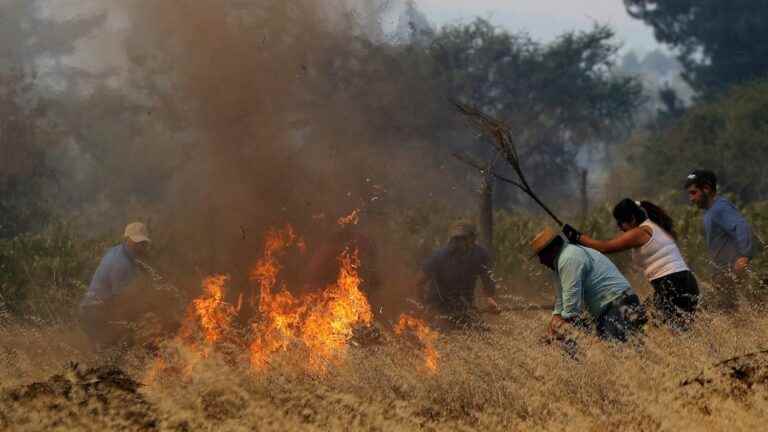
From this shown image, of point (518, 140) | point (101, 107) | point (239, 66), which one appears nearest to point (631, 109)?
point (518, 140)

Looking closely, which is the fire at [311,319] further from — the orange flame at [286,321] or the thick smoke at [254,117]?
the thick smoke at [254,117]

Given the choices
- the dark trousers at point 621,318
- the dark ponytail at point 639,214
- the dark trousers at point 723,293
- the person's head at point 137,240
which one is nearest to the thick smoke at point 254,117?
the person's head at point 137,240

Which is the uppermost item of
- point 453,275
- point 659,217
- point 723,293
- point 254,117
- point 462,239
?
point 254,117

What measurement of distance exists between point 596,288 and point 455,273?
3.21m

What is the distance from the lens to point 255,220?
36.7 ft

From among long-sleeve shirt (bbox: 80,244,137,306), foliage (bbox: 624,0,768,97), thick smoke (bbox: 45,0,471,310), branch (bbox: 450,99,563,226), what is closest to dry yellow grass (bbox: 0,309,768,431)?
branch (bbox: 450,99,563,226)

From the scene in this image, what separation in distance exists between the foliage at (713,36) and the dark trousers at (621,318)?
3465 centimetres

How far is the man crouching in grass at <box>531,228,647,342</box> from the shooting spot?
698 cm

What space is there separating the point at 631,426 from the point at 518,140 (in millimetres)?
31291

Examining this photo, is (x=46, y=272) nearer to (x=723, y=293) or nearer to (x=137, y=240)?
(x=137, y=240)

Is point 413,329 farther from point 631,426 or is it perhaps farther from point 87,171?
point 87,171

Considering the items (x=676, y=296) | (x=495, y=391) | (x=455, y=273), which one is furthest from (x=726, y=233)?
(x=495, y=391)

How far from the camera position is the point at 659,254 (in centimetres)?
748

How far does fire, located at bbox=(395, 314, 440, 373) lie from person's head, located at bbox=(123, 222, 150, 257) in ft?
8.09
